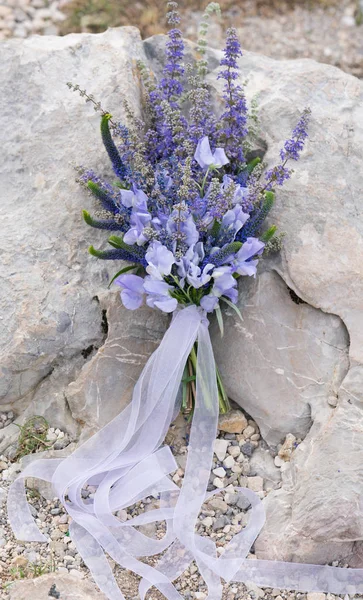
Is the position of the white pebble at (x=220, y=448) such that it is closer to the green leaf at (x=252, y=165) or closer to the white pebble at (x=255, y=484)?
the white pebble at (x=255, y=484)

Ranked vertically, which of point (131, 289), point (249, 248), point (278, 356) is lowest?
point (278, 356)

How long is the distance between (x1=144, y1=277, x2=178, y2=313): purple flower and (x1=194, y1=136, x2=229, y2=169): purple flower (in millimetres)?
554

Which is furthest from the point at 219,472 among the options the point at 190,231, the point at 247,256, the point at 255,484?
the point at 190,231

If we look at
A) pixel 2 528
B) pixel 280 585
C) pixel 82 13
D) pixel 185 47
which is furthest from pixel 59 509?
pixel 82 13

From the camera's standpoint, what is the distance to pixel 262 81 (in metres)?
4.06

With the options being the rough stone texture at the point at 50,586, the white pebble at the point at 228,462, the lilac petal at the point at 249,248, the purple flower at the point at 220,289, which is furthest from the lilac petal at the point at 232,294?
the rough stone texture at the point at 50,586

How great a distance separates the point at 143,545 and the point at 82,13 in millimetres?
4287

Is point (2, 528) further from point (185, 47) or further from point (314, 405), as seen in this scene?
point (185, 47)

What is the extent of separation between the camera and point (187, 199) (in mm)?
3385

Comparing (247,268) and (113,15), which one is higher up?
(113,15)

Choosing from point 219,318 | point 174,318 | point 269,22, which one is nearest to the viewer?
Answer: point 219,318

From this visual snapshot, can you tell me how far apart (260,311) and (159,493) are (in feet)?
2.81

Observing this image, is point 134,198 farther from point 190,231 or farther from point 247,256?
point 247,256

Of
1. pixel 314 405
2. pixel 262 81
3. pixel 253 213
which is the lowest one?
pixel 314 405
